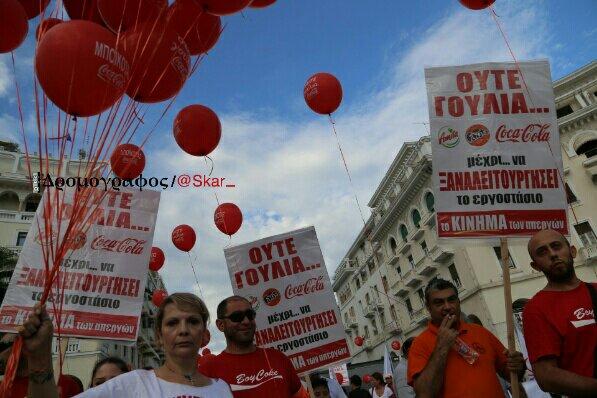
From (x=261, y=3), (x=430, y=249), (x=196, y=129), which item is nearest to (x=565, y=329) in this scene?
(x=261, y=3)

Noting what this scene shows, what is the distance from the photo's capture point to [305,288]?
17.5 feet

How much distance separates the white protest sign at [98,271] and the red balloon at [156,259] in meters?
6.03

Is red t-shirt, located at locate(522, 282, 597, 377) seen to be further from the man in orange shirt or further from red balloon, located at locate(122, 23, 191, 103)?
red balloon, located at locate(122, 23, 191, 103)

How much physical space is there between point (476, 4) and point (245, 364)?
16.4 ft

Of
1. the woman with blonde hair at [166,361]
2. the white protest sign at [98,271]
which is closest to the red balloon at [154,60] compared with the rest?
the white protest sign at [98,271]

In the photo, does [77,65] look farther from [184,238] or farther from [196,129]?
[184,238]

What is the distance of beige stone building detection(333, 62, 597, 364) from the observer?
2442 cm

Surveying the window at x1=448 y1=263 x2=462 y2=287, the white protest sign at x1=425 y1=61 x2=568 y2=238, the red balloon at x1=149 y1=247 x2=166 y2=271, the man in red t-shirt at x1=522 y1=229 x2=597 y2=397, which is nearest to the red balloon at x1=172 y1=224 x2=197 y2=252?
the red balloon at x1=149 y1=247 x2=166 y2=271

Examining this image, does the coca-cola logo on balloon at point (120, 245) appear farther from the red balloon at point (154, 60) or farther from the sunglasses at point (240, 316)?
the sunglasses at point (240, 316)

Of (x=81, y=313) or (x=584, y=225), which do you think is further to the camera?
(x=584, y=225)

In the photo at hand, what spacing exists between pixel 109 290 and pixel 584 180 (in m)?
27.6

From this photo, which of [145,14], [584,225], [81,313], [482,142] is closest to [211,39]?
[145,14]

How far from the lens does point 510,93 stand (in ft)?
13.8

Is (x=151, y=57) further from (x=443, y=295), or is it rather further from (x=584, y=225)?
(x=584, y=225)
